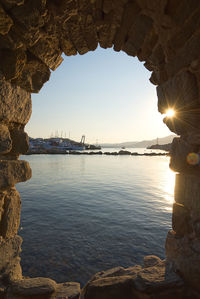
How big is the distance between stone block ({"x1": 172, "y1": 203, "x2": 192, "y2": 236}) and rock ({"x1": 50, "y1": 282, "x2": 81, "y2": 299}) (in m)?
1.64

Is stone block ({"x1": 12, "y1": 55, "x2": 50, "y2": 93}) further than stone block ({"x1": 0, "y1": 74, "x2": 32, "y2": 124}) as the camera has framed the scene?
Yes

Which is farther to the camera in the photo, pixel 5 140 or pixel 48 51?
pixel 48 51

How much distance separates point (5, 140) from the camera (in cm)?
209

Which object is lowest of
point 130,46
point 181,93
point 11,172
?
point 11,172

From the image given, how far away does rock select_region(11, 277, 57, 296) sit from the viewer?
2041mm

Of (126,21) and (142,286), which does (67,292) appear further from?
(126,21)

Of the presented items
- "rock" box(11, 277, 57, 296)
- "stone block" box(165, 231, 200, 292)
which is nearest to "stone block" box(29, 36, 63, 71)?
"rock" box(11, 277, 57, 296)

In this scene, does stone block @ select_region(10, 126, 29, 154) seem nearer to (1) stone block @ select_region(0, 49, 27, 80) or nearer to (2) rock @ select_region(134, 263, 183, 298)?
(1) stone block @ select_region(0, 49, 27, 80)

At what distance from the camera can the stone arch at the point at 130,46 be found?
6.38 feet

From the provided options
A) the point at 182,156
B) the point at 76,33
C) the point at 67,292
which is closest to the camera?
the point at 182,156

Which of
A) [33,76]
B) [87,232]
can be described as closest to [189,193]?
[33,76]

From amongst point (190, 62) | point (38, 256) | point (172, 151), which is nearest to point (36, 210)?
point (38, 256)

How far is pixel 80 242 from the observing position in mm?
4605

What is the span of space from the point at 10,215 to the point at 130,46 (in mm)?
3060
